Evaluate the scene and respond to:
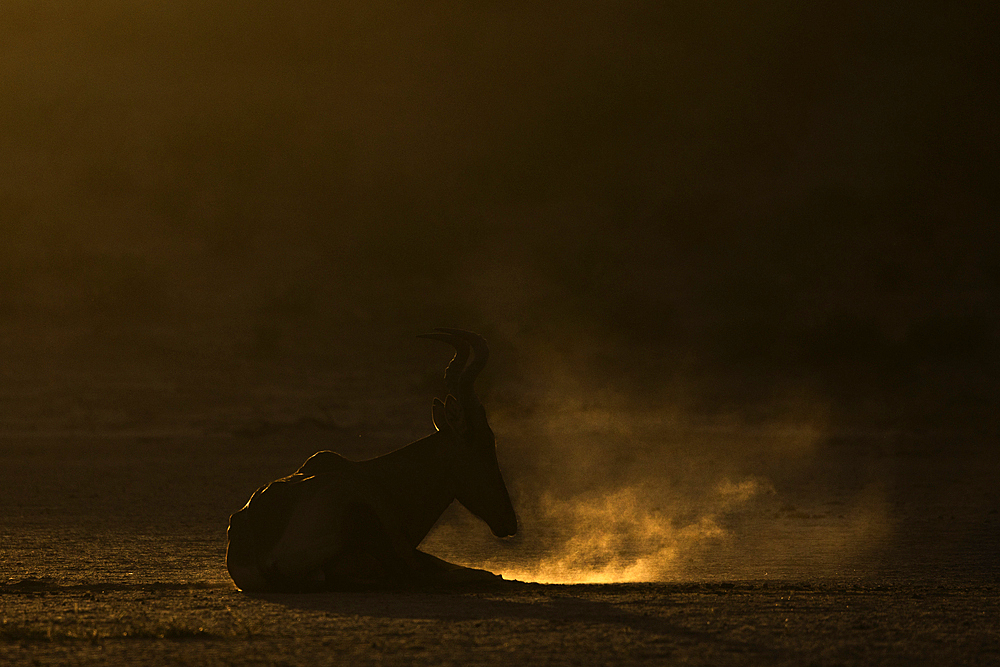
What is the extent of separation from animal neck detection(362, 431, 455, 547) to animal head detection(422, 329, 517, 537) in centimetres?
6

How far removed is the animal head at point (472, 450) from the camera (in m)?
8.05

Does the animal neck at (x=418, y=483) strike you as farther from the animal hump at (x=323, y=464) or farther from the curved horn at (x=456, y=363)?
the curved horn at (x=456, y=363)

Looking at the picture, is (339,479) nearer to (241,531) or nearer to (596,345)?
(241,531)

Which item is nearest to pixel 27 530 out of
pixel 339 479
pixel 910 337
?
pixel 339 479

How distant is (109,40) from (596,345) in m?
28.0

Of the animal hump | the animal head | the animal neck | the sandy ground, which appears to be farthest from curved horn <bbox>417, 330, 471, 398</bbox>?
the sandy ground

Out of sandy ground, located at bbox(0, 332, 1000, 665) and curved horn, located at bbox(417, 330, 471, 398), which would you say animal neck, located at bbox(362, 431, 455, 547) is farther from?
sandy ground, located at bbox(0, 332, 1000, 665)

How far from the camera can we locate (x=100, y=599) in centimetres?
799

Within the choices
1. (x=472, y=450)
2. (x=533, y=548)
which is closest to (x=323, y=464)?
(x=472, y=450)

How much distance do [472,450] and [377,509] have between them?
31.2 inches

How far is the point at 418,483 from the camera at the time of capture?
7996 millimetres

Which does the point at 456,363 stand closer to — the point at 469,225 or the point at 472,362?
the point at 472,362

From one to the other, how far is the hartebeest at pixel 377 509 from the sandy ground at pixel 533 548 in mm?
213

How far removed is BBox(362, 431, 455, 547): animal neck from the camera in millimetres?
7918
